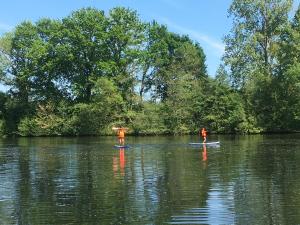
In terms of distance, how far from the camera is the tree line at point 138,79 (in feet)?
248

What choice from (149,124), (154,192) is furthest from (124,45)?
(154,192)

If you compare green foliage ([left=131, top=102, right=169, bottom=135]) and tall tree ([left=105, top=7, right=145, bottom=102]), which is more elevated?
tall tree ([left=105, top=7, right=145, bottom=102])

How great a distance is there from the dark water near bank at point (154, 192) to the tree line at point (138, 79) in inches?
1772

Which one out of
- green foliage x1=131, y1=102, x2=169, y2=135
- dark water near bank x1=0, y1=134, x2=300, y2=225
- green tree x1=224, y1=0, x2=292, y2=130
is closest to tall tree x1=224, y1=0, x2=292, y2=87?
green tree x1=224, y1=0, x2=292, y2=130

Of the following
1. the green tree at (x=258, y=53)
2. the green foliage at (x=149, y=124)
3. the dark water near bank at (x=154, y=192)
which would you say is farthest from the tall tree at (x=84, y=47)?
the dark water near bank at (x=154, y=192)

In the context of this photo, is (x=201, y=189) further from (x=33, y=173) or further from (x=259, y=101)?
(x=259, y=101)

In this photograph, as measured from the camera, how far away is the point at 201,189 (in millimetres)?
19547

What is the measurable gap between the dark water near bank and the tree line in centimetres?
4501

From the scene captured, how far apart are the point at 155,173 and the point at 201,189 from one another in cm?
597

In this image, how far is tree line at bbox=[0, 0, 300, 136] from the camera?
75688mm

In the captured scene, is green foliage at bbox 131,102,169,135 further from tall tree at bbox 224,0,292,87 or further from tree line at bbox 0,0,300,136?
tall tree at bbox 224,0,292,87

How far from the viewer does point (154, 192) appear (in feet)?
63.0

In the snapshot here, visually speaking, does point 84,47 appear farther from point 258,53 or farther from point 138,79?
point 258,53

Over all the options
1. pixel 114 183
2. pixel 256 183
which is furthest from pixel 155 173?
pixel 256 183
